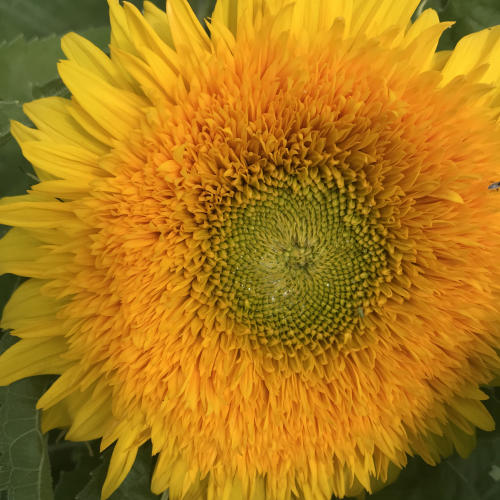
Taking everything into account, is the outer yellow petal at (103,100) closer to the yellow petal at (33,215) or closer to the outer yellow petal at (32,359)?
the yellow petal at (33,215)

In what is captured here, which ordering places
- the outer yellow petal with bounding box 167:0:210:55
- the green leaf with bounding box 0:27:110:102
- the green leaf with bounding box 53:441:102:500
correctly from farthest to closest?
the green leaf with bounding box 53:441:102:500 → the green leaf with bounding box 0:27:110:102 → the outer yellow petal with bounding box 167:0:210:55

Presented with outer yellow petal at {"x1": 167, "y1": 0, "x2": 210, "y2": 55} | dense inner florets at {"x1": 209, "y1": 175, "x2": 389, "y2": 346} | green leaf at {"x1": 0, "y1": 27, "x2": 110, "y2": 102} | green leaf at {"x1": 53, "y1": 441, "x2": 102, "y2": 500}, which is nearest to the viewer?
outer yellow petal at {"x1": 167, "y1": 0, "x2": 210, "y2": 55}

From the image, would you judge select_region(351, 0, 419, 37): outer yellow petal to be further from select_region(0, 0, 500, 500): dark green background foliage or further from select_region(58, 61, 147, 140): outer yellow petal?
select_region(58, 61, 147, 140): outer yellow petal

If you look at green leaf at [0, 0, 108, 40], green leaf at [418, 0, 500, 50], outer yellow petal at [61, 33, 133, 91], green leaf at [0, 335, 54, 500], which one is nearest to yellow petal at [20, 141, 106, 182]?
outer yellow petal at [61, 33, 133, 91]

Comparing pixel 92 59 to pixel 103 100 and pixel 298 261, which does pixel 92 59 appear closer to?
pixel 103 100

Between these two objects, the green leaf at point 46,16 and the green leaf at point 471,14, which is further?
the green leaf at point 46,16

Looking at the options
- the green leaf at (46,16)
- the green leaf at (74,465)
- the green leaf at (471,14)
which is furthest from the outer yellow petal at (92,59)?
the green leaf at (74,465)

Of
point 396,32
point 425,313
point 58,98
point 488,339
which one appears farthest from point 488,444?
point 58,98

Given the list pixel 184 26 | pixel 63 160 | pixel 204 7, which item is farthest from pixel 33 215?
pixel 204 7

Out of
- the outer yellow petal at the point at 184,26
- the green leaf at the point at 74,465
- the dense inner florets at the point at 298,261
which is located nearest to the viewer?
the outer yellow petal at the point at 184,26
